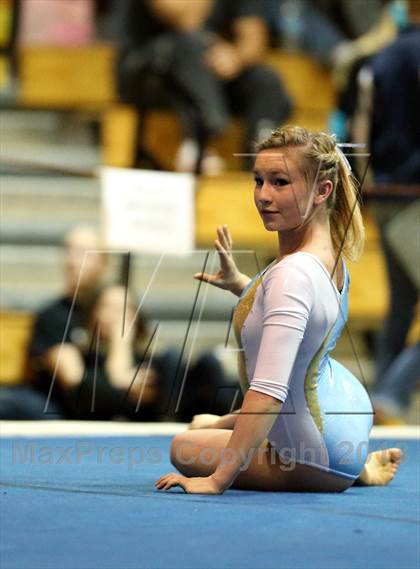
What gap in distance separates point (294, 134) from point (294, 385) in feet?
1.67

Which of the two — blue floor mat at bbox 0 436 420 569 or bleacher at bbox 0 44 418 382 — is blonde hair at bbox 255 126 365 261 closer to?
blue floor mat at bbox 0 436 420 569

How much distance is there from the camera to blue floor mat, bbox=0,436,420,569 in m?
2.12

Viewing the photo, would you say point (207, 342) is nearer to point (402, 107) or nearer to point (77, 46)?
point (402, 107)

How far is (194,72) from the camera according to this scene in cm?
655

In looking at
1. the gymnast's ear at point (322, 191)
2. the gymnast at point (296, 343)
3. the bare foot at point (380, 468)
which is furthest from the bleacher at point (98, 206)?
the gymnast's ear at point (322, 191)

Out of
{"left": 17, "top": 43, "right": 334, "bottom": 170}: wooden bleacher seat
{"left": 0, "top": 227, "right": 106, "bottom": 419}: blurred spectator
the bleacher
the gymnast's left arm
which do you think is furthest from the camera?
{"left": 17, "top": 43, "right": 334, "bottom": 170}: wooden bleacher seat

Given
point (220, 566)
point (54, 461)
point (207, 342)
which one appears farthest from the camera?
point (207, 342)

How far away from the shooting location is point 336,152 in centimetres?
281

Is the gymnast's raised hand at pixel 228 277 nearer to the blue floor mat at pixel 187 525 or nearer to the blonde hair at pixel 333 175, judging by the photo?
the blonde hair at pixel 333 175

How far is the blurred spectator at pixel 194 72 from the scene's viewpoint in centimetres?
654

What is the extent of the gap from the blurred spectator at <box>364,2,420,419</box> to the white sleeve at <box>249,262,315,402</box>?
2.25 m

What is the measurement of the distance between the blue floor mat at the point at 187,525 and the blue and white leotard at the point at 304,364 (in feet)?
0.36

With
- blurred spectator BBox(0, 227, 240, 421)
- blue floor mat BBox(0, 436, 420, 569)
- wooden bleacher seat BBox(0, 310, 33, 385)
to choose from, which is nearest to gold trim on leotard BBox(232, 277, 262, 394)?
blue floor mat BBox(0, 436, 420, 569)

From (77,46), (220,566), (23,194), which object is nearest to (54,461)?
(220,566)
